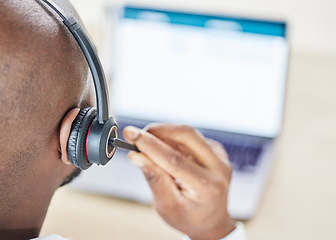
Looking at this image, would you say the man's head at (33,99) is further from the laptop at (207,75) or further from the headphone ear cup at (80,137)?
the laptop at (207,75)

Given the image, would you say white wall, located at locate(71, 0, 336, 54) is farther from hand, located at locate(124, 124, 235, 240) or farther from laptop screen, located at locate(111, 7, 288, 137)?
hand, located at locate(124, 124, 235, 240)

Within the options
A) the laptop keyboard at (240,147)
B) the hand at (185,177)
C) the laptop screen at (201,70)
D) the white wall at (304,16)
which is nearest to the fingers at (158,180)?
the hand at (185,177)

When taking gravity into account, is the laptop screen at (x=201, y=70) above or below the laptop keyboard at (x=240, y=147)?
above

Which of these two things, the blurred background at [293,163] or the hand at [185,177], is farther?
the blurred background at [293,163]

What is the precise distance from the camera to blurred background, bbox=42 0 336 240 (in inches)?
36.2

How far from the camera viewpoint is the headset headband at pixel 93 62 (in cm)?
48

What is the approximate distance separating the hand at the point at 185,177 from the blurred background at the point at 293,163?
0.49 ft

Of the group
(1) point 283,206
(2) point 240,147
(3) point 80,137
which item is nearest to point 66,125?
(3) point 80,137

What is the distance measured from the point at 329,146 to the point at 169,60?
417mm

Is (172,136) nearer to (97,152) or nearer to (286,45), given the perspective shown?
(97,152)

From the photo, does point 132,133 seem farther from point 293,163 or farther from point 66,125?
point 293,163

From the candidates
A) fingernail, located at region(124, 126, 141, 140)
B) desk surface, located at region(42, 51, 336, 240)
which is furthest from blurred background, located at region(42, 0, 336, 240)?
fingernail, located at region(124, 126, 141, 140)

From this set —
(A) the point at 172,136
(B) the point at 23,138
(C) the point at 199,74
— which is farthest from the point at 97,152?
(C) the point at 199,74

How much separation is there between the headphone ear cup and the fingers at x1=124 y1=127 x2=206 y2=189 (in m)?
0.18
